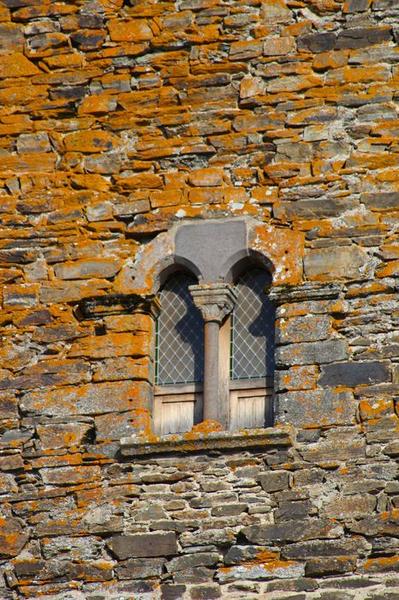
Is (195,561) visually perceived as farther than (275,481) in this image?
No

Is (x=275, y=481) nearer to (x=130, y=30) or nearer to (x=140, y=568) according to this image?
(x=140, y=568)

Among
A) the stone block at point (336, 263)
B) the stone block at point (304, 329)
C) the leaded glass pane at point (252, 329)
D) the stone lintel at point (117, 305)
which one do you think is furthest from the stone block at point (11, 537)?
the stone block at point (336, 263)

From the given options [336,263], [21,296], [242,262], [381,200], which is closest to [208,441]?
[242,262]

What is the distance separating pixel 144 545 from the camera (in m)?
13.8

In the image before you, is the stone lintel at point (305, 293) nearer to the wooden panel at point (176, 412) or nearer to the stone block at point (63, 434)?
the wooden panel at point (176, 412)

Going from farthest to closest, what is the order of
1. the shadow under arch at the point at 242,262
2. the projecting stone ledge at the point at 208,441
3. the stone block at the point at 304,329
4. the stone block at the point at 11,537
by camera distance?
1. the shadow under arch at the point at 242,262
2. the stone block at the point at 304,329
3. the stone block at the point at 11,537
4. the projecting stone ledge at the point at 208,441

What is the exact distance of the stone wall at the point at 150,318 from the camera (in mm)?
13672

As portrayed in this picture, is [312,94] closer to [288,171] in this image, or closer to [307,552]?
[288,171]

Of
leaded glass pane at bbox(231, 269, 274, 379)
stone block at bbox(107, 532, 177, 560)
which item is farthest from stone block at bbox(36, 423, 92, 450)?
leaded glass pane at bbox(231, 269, 274, 379)

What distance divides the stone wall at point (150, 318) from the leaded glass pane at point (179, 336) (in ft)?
0.50

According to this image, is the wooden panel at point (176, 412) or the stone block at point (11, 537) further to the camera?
the wooden panel at point (176, 412)

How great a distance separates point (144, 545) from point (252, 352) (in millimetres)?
1353

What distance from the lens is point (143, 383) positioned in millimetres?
14227

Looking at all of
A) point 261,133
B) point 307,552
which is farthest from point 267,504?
point 261,133
